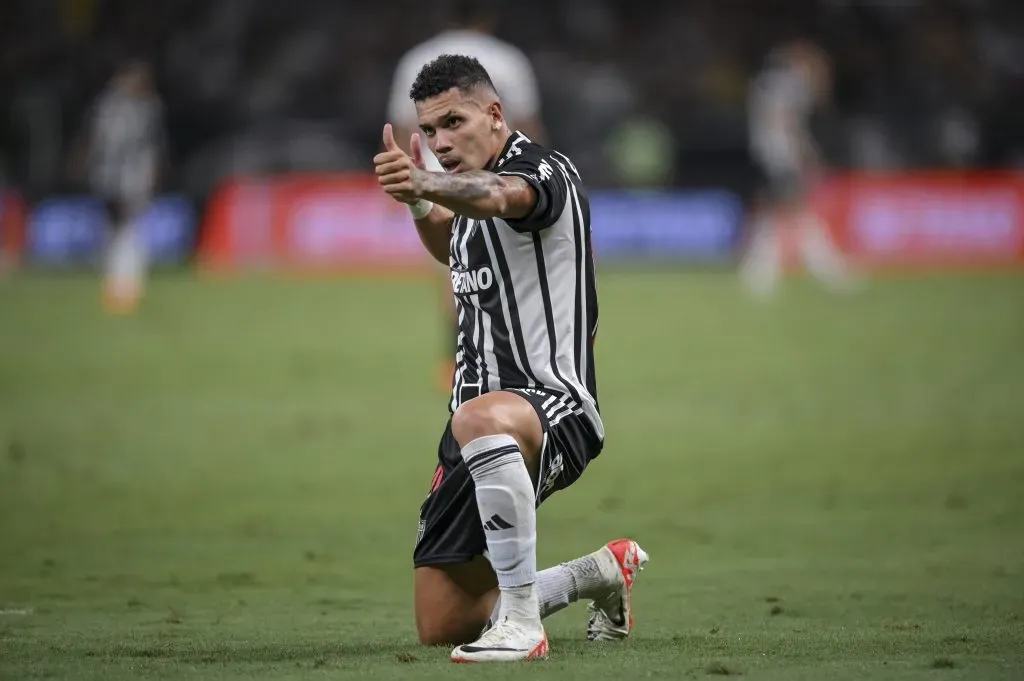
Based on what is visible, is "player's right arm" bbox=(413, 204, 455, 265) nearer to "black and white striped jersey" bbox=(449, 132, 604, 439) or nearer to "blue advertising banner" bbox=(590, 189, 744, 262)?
"black and white striped jersey" bbox=(449, 132, 604, 439)

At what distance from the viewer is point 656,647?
19.0 ft

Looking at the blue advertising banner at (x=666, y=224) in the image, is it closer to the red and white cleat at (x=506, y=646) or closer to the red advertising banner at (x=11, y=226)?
the red advertising banner at (x=11, y=226)

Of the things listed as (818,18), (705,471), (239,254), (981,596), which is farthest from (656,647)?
(818,18)

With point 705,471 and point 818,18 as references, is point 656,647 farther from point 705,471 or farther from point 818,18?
point 818,18

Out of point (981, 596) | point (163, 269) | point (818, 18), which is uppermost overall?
point (818, 18)

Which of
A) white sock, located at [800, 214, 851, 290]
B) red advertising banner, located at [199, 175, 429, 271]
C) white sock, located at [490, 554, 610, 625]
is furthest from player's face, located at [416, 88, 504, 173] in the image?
red advertising banner, located at [199, 175, 429, 271]

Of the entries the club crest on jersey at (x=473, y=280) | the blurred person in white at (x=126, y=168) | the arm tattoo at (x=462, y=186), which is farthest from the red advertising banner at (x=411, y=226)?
the arm tattoo at (x=462, y=186)

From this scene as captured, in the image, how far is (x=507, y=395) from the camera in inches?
225

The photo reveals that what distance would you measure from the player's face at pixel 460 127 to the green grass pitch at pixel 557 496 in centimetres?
176

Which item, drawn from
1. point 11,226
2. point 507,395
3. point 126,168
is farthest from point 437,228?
point 11,226

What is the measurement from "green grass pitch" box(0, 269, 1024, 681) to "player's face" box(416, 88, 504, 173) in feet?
5.76

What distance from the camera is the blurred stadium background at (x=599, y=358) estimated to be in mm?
6547

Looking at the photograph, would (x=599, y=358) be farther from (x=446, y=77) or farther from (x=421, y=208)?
(x=446, y=77)

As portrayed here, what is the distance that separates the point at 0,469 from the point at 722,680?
6684 mm
